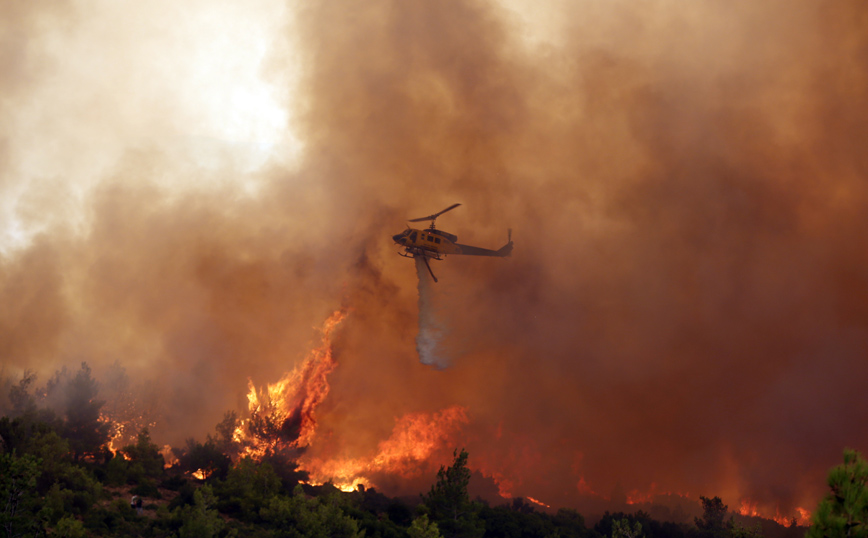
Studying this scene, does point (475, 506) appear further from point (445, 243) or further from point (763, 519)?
point (763, 519)

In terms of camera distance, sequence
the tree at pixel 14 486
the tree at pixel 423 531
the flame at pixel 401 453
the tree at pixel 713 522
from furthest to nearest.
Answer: the flame at pixel 401 453 → the tree at pixel 713 522 → the tree at pixel 423 531 → the tree at pixel 14 486

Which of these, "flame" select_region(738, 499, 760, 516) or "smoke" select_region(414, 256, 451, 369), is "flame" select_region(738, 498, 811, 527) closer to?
"flame" select_region(738, 499, 760, 516)

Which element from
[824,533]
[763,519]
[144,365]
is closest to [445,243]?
[824,533]

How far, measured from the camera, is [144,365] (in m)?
83.1

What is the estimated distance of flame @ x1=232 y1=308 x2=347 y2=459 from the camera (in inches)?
2694

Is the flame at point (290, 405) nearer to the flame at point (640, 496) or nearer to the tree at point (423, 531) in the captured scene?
the tree at point (423, 531)

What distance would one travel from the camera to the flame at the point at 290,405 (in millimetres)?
68438

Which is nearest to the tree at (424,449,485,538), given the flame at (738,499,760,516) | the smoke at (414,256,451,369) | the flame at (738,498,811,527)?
the smoke at (414,256,451,369)

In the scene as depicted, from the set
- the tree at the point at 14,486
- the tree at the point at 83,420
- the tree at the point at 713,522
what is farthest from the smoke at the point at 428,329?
the tree at the point at 14,486

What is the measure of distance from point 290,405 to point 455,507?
38640mm

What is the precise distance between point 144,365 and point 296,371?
25317mm

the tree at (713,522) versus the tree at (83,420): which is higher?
the tree at (83,420)

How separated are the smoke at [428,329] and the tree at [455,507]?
28.7 metres

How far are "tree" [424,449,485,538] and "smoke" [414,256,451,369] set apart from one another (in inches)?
1130
